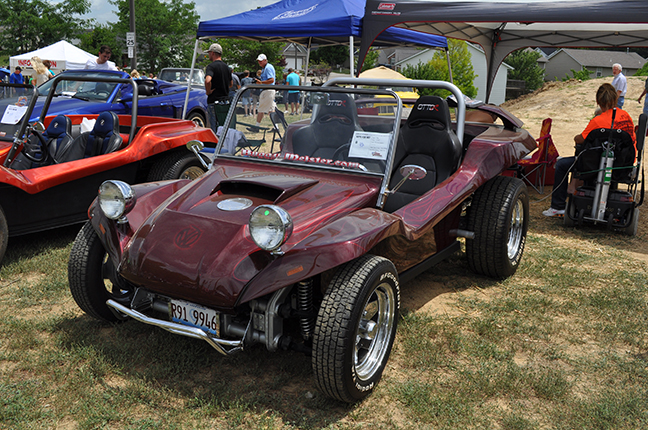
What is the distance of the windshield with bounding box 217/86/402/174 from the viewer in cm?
346

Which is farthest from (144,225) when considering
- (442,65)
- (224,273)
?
(442,65)

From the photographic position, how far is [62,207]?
4809mm

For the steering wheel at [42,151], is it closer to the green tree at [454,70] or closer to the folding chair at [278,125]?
the folding chair at [278,125]

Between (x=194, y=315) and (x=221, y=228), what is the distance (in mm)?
467

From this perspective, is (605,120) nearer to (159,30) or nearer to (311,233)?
(311,233)

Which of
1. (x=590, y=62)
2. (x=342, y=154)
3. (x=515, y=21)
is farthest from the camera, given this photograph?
(x=590, y=62)

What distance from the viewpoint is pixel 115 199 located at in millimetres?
3207

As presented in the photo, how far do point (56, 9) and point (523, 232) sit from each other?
3920 centimetres

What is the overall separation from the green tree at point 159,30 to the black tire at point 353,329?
3993cm

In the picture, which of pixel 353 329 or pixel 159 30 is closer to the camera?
pixel 353 329

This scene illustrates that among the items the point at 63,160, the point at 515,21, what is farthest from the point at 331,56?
the point at 63,160

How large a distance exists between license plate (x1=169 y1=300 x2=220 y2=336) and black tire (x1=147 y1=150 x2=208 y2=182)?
294 centimetres

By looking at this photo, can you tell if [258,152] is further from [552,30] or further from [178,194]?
[552,30]

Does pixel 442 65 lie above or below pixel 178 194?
above
